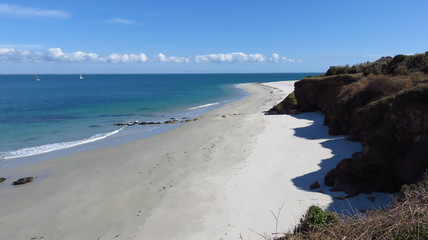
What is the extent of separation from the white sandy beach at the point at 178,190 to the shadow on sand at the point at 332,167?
0.06 m

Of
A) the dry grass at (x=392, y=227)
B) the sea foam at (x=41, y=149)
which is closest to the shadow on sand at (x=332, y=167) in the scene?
the dry grass at (x=392, y=227)

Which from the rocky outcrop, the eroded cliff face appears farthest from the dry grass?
the rocky outcrop

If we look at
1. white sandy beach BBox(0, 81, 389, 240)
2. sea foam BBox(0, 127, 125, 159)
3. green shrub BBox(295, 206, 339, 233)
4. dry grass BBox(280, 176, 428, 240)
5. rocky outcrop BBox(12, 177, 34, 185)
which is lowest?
sea foam BBox(0, 127, 125, 159)

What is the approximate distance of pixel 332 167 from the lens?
1470 cm

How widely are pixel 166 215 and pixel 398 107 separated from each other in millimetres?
8882

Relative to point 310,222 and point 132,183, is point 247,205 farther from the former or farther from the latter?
point 132,183

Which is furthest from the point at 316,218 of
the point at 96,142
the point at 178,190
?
the point at 96,142

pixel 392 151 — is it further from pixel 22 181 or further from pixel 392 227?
pixel 22 181

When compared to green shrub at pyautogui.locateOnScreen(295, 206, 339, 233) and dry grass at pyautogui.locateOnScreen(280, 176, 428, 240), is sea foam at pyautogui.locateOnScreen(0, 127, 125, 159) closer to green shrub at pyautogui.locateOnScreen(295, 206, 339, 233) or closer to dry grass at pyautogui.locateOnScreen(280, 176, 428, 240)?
green shrub at pyautogui.locateOnScreen(295, 206, 339, 233)

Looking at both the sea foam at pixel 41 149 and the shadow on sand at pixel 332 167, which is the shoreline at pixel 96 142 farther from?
the shadow on sand at pixel 332 167

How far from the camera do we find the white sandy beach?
10.7 metres

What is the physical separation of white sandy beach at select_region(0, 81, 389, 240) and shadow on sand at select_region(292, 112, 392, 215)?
0.06 metres

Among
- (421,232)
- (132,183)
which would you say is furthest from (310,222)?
(132,183)

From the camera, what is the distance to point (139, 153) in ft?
68.7
